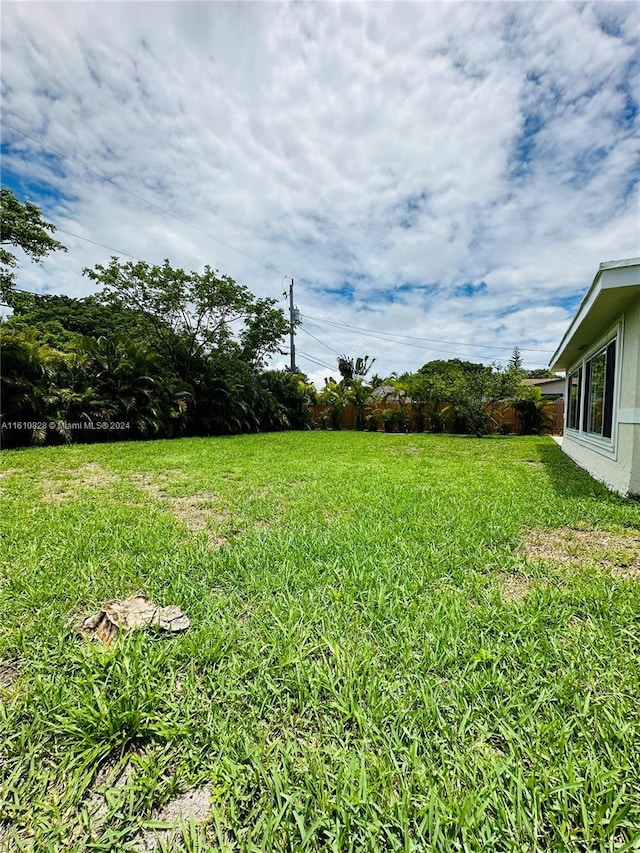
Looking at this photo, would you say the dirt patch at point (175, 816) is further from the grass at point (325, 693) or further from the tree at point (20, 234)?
the tree at point (20, 234)

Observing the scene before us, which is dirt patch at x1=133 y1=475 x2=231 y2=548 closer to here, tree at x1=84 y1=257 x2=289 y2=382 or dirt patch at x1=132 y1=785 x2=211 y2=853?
dirt patch at x1=132 y1=785 x2=211 y2=853

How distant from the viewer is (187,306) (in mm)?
13344

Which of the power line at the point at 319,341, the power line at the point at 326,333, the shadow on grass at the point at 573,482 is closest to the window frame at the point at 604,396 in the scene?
the shadow on grass at the point at 573,482

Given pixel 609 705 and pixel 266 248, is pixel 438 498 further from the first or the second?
pixel 266 248

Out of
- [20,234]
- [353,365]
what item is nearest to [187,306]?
[20,234]

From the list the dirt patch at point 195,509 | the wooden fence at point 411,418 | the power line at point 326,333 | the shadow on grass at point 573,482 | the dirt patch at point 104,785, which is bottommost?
the dirt patch at point 104,785

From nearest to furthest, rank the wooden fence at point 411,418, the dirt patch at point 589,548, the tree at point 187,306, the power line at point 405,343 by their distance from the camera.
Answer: the dirt patch at point 589,548, the tree at point 187,306, the wooden fence at point 411,418, the power line at point 405,343

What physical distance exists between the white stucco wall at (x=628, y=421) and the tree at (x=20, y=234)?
18977 mm

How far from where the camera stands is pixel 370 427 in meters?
17.5

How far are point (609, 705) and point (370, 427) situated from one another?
16.2m

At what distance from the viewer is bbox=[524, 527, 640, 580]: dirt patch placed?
2693mm

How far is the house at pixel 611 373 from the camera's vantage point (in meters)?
4.52

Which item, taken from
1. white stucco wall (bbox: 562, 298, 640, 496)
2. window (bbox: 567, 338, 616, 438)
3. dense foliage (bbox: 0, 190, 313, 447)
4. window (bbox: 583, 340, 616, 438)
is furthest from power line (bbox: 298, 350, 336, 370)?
white stucco wall (bbox: 562, 298, 640, 496)

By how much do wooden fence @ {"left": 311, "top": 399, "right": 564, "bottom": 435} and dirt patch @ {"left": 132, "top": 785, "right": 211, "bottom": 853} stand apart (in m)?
15.2
